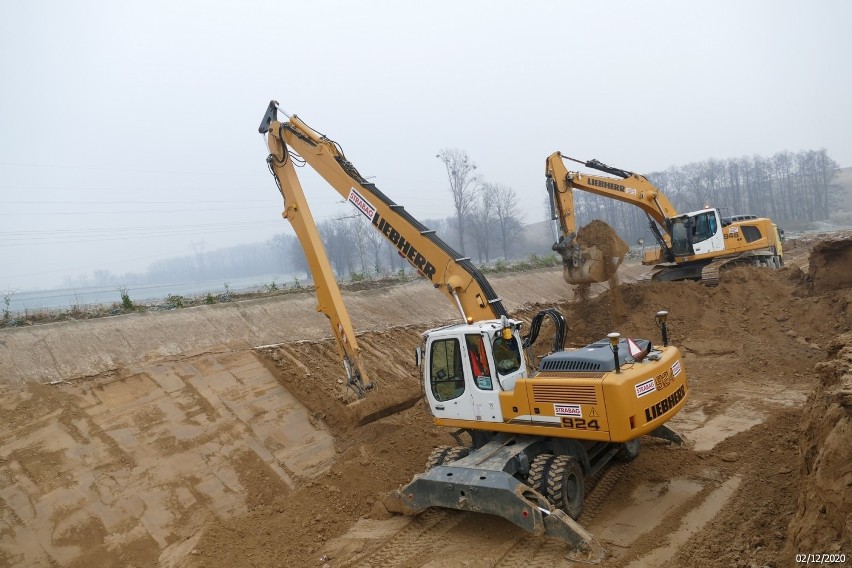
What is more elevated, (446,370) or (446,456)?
(446,370)

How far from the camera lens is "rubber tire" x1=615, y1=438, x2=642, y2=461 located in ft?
23.5

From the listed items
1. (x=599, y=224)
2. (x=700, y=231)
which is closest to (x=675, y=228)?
(x=700, y=231)

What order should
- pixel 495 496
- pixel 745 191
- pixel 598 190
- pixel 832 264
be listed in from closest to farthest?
A: pixel 495 496 < pixel 832 264 < pixel 598 190 < pixel 745 191

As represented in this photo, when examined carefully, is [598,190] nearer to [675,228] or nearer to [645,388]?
[675,228]

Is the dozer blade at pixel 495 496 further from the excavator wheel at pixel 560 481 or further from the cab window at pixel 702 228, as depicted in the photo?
the cab window at pixel 702 228

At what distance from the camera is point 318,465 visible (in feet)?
28.0

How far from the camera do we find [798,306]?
Result: 1302 centimetres

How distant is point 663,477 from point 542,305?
12302 mm

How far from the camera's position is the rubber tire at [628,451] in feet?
23.5

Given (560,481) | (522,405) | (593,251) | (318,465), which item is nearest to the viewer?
(560,481)

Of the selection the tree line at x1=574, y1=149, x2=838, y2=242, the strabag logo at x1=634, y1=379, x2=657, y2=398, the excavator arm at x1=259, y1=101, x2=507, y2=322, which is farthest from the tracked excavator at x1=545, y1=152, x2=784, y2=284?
the tree line at x1=574, y1=149, x2=838, y2=242

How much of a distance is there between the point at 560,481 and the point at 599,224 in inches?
336

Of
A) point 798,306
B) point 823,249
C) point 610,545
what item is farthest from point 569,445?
point 823,249
